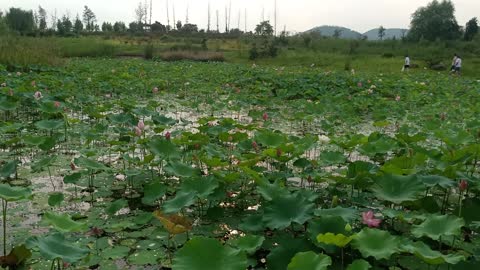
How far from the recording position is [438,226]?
1894mm

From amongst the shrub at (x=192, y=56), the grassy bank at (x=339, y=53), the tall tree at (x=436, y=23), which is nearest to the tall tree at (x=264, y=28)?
the grassy bank at (x=339, y=53)

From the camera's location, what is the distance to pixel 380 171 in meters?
2.52

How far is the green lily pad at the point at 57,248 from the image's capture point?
A: 1.67m

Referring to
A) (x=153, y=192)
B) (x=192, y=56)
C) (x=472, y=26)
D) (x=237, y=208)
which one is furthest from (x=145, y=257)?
(x=472, y=26)

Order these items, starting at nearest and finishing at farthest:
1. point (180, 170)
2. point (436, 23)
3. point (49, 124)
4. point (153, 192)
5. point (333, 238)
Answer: point (333, 238), point (153, 192), point (180, 170), point (49, 124), point (436, 23)

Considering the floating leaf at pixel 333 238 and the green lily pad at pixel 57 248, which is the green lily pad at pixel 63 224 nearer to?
the green lily pad at pixel 57 248

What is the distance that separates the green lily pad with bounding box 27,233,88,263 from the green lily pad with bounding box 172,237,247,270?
1.42 ft

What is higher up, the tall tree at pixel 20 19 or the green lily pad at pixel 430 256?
the tall tree at pixel 20 19

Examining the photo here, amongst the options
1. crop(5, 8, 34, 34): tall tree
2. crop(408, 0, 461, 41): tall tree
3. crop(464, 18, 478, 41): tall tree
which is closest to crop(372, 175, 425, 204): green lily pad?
crop(408, 0, 461, 41): tall tree

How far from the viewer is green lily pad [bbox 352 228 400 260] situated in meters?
1.71

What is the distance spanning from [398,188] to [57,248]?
1.72 meters

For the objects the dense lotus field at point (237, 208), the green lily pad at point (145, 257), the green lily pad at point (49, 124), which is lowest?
the green lily pad at point (145, 257)

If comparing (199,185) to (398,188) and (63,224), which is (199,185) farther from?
(398,188)

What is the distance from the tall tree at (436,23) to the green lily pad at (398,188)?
40.4m
